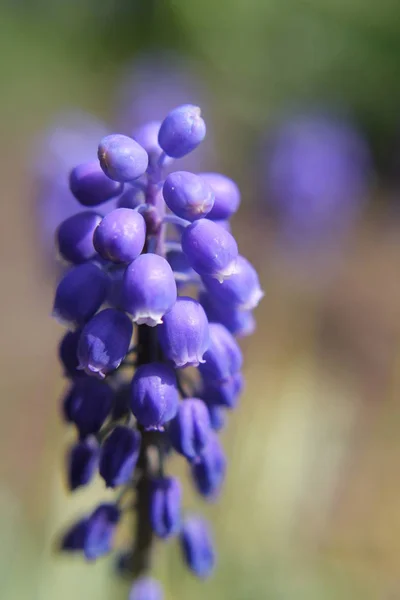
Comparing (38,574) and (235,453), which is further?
(235,453)

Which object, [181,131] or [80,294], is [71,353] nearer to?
[80,294]

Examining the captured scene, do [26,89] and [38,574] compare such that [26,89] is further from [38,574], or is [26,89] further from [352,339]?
[38,574]

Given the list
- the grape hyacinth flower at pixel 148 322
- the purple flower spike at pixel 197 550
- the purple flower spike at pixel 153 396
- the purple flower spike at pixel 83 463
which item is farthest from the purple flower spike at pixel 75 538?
the purple flower spike at pixel 153 396

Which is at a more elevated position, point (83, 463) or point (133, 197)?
point (133, 197)

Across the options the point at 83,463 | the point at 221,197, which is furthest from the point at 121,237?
the point at 83,463

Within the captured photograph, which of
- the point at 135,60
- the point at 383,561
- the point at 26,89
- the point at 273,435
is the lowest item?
the point at 383,561

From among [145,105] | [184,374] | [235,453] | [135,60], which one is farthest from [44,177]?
[135,60]

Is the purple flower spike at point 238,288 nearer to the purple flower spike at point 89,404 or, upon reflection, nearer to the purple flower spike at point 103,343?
the purple flower spike at point 103,343
